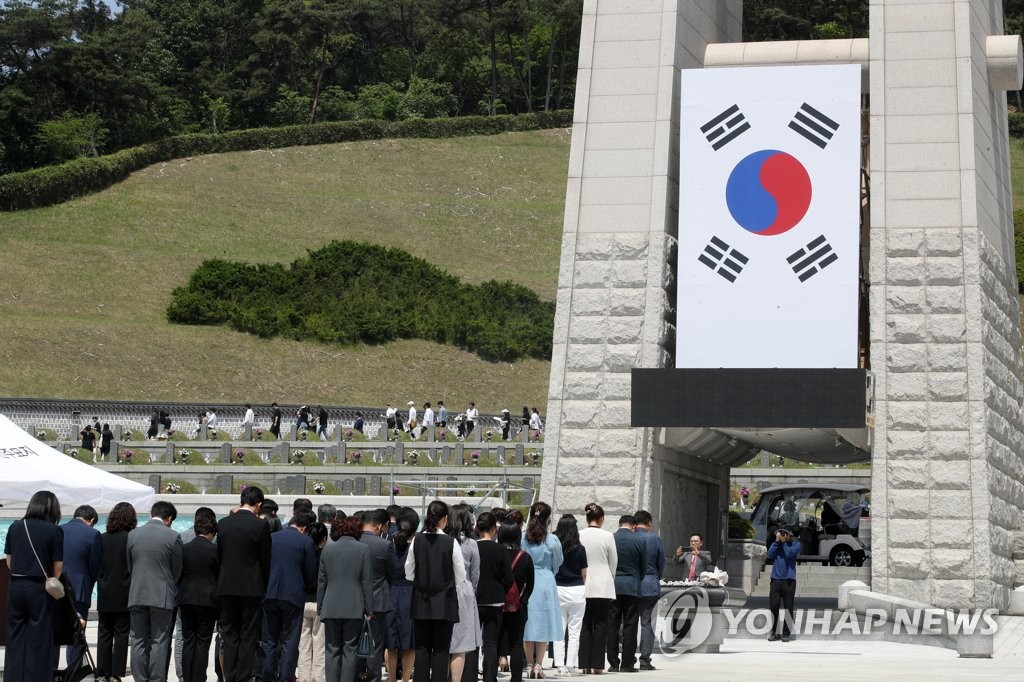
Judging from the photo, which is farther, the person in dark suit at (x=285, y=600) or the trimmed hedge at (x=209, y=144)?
the trimmed hedge at (x=209, y=144)

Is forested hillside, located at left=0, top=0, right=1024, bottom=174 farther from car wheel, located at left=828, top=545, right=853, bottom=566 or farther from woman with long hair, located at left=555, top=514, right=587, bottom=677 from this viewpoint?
woman with long hair, located at left=555, top=514, right=587, bottom=677

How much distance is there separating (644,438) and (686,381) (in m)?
0.91

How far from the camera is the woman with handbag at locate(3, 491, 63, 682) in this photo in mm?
11312

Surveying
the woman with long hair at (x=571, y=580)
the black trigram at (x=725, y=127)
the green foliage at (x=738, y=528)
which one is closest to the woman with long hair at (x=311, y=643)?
the woman with long hair at (x=571, y=580)

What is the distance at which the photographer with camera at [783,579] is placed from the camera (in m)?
18.3

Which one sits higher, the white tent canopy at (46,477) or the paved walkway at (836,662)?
the white tent canopy at (46,477)

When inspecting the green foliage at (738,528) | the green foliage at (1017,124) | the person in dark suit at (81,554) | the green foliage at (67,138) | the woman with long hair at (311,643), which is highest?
the green foliage at (1017,124)

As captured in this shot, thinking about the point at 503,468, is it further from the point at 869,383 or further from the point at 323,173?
the point at 323,173

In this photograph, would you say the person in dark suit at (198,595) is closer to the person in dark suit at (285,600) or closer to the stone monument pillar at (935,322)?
the person in dark suit at (285,600)

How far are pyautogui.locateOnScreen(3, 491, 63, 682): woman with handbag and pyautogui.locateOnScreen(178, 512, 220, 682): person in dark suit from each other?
122 centimetres

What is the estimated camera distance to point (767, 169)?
798 inches

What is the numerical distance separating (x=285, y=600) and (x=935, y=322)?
1026cm

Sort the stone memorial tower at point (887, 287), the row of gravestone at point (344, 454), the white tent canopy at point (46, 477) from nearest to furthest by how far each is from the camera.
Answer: the white tent canopy at point (46, 477) < the stone memorial tower at point (887, 287) < the row of gravestone at point (344, 454)

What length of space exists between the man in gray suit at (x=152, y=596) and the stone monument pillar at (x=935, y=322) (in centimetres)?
994
